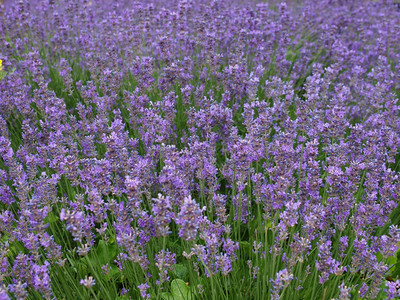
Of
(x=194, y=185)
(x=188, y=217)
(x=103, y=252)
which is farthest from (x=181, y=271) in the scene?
(x=188, y=217)

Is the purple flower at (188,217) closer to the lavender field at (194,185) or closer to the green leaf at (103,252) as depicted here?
the lavender field at (194,185)

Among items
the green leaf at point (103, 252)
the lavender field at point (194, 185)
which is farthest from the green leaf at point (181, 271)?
the green leaf at point (103, 252)

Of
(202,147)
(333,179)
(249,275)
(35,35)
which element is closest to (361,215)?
(333,179)

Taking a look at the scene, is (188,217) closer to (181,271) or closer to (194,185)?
(181,271)

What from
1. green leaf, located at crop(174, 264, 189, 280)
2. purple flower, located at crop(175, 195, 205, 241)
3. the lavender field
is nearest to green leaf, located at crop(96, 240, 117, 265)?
the lavender field

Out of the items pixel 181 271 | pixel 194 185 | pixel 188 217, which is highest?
pixel 188 217

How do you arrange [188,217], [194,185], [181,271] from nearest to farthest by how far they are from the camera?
[188,217]
[181,271]
[194,185]

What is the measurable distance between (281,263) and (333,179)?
65cm

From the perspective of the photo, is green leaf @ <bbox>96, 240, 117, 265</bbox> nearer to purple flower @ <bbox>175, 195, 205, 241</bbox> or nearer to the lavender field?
the lavender field

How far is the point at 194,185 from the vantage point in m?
2.89

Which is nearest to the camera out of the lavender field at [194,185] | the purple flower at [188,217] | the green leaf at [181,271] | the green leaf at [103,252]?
the purple flower at [188,217]

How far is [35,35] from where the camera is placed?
18.1 feet

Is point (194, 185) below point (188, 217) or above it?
below

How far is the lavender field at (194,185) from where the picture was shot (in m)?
1.89
